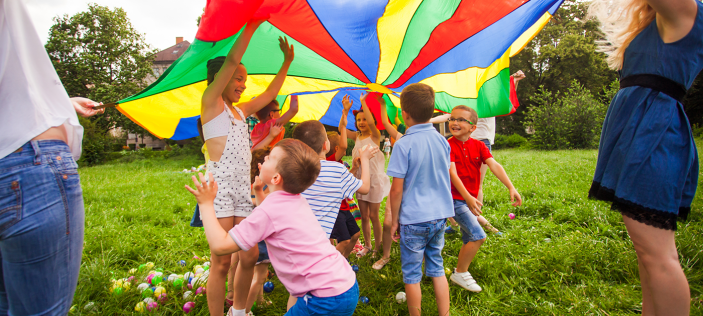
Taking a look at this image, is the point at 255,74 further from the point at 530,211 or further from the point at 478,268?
the point at 530,211

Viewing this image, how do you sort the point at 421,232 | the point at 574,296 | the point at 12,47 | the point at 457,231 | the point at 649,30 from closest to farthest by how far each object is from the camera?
1. the point at 12,47
2. the point at 649,30
3. the point at 421,232
4. the point at 574,296
5. the point at 457,231

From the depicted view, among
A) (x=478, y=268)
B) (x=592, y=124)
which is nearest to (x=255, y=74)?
(x=478, y=268)

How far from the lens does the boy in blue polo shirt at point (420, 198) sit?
2.17 metres

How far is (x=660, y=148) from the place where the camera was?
4.91 feet

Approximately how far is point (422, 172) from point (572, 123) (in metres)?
16.4

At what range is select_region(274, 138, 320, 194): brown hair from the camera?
1.63m

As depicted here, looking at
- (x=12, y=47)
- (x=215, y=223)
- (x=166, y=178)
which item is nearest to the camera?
(x=12, y=47)

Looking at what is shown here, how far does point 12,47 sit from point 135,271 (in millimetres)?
2510

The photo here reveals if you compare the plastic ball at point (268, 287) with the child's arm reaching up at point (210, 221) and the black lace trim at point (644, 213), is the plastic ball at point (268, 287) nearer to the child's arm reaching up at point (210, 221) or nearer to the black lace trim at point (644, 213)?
the child's arm reaching up at point (210, 221)

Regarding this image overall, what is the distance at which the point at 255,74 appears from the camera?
3104mm

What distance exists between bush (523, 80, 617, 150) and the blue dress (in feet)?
52.1

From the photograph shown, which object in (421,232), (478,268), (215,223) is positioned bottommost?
(478,268)

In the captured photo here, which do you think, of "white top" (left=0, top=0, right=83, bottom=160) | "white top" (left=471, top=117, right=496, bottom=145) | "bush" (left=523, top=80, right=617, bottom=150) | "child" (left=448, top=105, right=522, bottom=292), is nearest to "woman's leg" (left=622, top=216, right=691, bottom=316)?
"child" (left=448, top=105, right=522, bottom=292)

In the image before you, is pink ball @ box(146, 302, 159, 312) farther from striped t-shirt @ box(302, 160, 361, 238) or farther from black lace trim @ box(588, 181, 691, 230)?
black lace trim @ box(588, 181, 691, 230)
